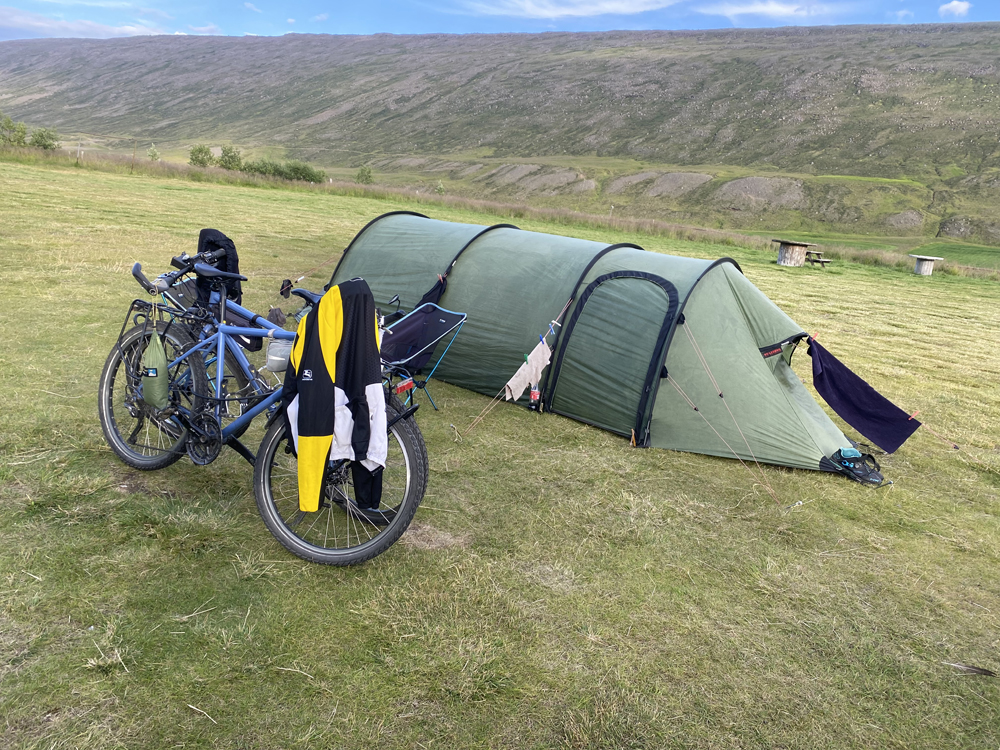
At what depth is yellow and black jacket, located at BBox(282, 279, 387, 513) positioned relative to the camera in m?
3.50

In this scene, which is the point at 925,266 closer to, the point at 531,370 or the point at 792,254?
the point at 792,254

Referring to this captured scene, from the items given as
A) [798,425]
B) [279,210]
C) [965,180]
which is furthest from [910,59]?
[798,425]

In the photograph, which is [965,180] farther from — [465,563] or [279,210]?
[465,563]

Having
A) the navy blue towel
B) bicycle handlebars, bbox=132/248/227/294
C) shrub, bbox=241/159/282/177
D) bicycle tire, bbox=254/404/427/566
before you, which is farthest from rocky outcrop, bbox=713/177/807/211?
bicycle tire, bbox=254/404/427/566

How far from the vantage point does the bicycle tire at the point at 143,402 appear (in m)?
4.30

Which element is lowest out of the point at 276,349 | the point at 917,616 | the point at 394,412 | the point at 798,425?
the point at 917,616

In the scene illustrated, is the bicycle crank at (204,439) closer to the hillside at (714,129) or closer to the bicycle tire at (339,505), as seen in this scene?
the bicycle tire at (339,505)

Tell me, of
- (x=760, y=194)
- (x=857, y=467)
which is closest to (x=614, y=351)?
(x=857, y=467)

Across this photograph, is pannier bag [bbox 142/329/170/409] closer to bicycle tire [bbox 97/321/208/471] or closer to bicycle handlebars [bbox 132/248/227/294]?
bicycle tire [bbox 97/321/208/471]

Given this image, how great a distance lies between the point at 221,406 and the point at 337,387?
1.19 metres

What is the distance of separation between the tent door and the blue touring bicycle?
2.58 m

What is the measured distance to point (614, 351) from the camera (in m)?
6.54

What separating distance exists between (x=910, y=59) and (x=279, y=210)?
6869 inches

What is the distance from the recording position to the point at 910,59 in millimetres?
149000
